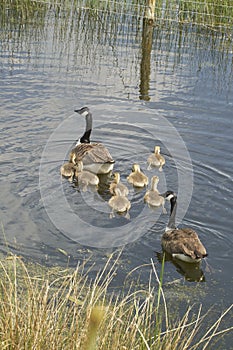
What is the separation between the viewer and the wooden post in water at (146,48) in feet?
43.4

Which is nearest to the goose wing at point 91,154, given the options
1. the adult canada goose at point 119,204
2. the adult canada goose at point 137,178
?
the adult canada goose at point 137,178

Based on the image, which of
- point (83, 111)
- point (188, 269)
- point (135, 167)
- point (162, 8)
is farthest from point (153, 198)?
point (162, 8)

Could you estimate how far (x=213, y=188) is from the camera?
8.72 meters

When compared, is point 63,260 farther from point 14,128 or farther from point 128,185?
point 14,128

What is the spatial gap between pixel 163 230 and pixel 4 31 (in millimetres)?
10244

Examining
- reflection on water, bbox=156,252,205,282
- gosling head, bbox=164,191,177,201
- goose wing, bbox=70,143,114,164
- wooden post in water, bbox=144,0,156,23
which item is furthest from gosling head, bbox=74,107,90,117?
wooden post in water, bbox=144,0,156,23

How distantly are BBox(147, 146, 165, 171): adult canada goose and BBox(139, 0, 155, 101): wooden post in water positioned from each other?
3.26 meters

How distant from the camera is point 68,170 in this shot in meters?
9.08

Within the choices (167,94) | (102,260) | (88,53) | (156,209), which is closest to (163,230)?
(156,209)

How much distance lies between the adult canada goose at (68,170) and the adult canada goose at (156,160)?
46.1 inches

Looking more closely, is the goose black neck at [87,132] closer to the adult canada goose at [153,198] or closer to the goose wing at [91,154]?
the goose wing at [91,154]

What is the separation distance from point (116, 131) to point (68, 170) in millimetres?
1998

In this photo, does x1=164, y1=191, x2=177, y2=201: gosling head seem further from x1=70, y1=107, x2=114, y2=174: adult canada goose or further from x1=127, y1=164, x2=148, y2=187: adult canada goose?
x1=70, y1=107, x2=114, y2=174: adult canada goose

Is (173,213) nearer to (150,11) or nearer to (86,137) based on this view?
(86,137)
